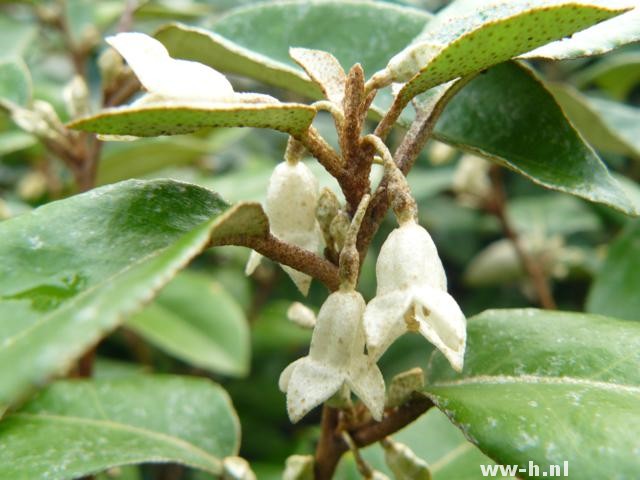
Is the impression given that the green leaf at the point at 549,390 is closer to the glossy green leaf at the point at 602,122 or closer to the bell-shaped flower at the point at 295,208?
the bell-shaped flower at the point at 295,208

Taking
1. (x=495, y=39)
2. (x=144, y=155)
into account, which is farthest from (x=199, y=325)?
(x=495, y=39)

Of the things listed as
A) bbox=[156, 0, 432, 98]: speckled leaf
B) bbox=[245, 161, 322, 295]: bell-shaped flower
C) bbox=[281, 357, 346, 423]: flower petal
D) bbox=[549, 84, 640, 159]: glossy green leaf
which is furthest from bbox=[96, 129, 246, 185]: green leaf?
bbox=[281, 357, 346, 423]: flower petal

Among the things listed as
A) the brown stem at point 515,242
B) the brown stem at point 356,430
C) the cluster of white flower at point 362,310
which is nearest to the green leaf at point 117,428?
the brown stem at point 356,430

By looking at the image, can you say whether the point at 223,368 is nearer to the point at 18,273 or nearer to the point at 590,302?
the point at 590,302

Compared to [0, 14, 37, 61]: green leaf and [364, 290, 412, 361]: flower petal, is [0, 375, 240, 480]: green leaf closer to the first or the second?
[364, 290, 412, 361]: flower petal

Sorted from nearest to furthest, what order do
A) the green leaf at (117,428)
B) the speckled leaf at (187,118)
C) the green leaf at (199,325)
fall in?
the speckled leaf at (187,118), the green leaf at (117,428), the green leaf at (199,325)
